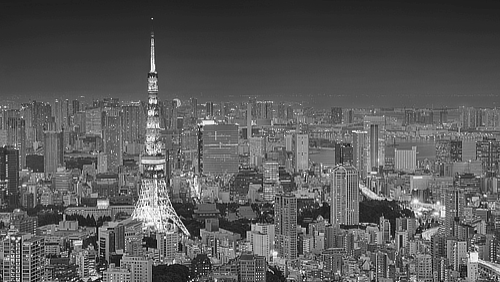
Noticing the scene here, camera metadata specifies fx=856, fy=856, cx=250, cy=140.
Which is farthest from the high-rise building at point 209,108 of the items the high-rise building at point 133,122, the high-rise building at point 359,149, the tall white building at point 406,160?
the tall white building at point 406,160

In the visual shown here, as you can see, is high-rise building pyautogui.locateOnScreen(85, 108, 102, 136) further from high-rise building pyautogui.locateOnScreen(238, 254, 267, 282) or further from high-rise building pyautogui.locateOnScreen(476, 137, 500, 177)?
high-rise building pyautogui.locateOnScreen(476, 137, 500, 177)

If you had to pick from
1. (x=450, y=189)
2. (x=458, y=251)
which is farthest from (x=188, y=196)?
(x=458, y=251)

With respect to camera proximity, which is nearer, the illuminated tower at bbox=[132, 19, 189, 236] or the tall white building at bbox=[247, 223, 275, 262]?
the tall white building at bbox=[247, 223, 275, 262]

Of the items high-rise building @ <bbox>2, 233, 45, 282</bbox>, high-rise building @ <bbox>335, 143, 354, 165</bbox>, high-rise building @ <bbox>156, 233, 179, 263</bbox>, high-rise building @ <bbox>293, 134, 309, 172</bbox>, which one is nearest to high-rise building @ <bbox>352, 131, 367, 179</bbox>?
high-rise building @ <bbox>335, 143, 354, 165</bbox>

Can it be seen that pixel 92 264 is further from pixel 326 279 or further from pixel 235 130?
pixel 235 130

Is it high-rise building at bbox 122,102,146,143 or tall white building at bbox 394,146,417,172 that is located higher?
high-rise building at bbox 122,102,146,143

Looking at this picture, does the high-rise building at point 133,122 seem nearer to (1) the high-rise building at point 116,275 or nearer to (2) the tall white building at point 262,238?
(2) the tall white building at point 262,238

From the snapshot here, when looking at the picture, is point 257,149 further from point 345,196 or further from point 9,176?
point 9,176
